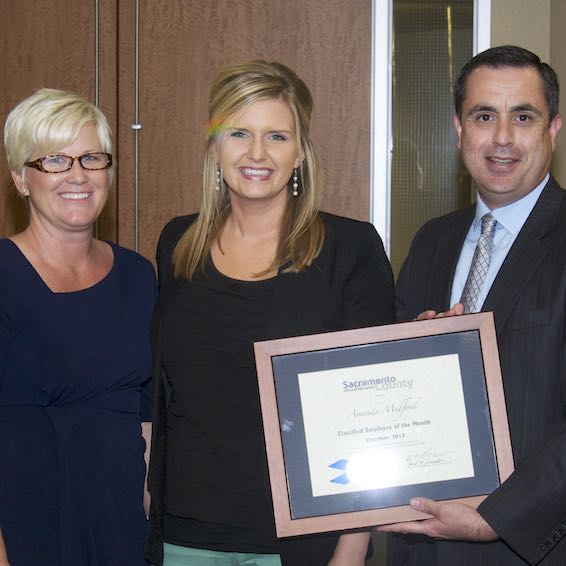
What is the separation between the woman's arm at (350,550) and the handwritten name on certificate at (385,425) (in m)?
0.25

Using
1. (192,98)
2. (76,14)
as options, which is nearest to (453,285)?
(192,98)

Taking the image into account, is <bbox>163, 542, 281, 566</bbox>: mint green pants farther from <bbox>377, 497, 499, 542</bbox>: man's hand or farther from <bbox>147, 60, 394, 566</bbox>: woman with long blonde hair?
<bbox>377, 497, 499, 542</bbox>: man's hand

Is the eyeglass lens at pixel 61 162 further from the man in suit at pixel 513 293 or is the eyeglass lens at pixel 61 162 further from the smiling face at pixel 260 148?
the man in suit at pixel 513 293

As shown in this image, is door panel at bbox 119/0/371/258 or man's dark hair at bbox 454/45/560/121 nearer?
man's dark hair at bbox 454/45/560/121

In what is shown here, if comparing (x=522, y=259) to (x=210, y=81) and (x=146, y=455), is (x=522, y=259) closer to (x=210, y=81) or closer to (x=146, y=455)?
(x=146, y=455)

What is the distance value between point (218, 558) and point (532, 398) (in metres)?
0.82

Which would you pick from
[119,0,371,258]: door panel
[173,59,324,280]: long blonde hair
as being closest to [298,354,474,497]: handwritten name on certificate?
[173,59,324,280]: long blonde hair

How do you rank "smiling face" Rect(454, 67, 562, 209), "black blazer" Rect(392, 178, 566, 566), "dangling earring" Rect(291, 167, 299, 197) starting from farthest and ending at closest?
1. "dangling earring" Rect(291, 167, 299, 197)
2. "smiling face" Rect(454, 67, 562, 209)
3. "black blazer" Rect(392, 178, 566, 566)

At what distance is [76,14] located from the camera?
3809 mm

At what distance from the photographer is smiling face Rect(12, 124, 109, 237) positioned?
2357 mm

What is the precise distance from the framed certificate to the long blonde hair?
345 mm

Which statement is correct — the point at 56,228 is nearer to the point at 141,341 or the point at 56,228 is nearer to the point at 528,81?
the point at 141,341

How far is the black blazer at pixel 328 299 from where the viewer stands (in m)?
2.16

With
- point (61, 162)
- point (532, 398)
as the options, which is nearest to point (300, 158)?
point (61, 162)
